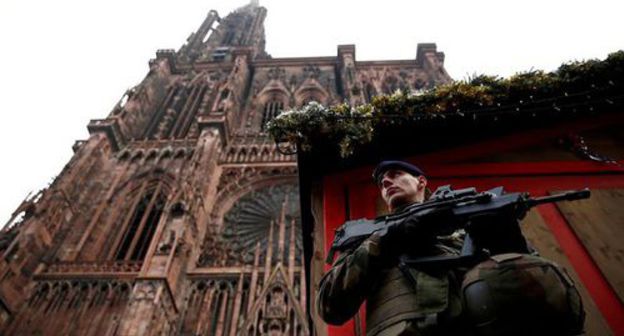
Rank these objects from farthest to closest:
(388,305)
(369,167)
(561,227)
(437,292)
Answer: (369,167) → (561,227) → (388,305) → (437,292)

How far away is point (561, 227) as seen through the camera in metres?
3.85

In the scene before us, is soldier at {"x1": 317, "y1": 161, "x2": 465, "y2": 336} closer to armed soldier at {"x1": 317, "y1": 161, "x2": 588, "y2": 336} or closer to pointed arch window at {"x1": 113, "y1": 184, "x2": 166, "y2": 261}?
armed soldier at {"x1": 317, "y1": 161, "x2": 588, "y2": 336}

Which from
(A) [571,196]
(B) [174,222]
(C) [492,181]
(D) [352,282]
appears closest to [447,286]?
(D) [352,282]

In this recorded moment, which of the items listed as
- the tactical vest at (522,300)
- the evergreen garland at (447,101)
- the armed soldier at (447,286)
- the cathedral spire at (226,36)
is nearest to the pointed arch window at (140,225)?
the evergreen garland at (447,101)

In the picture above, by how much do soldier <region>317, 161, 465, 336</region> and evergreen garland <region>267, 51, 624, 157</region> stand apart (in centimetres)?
223

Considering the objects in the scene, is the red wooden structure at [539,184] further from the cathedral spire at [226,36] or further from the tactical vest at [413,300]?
the cathedral spire at [226,36]

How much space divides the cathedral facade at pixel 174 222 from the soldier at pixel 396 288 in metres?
4.71

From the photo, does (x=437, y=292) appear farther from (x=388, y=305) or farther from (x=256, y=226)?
(x=256, y=226)

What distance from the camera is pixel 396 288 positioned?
1.99m

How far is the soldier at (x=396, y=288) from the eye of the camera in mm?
1753

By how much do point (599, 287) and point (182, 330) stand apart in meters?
9.61

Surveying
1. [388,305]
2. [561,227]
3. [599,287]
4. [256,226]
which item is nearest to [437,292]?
[388,305]

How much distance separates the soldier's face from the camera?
254cm

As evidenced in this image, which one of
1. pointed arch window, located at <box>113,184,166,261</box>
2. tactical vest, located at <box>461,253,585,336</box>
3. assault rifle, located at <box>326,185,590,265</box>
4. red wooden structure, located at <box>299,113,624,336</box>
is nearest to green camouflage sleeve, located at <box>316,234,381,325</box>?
assault rifle, located at <box>326,185,590,265</box>
